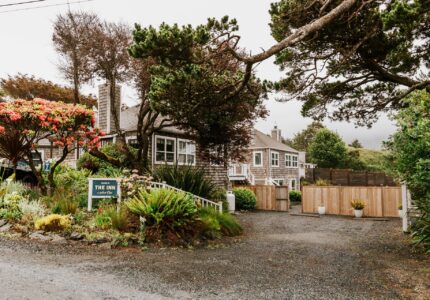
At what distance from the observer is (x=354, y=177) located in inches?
1193

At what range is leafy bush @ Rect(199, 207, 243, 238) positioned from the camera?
921 centimetres

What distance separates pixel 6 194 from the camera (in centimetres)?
988

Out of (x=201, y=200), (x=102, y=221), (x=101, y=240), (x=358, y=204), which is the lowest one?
(x=358, y=204)

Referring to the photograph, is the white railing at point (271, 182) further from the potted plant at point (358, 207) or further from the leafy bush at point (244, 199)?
the potted plant at point (358, 207)

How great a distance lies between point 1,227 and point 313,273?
7618 millimetres

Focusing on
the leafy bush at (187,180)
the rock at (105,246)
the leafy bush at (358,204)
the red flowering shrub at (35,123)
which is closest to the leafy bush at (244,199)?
the leafy bush at (358,204)

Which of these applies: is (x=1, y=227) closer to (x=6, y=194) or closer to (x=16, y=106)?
(x=6, y=194)

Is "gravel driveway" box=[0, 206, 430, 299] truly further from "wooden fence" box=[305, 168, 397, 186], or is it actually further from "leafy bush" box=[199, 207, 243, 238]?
"wooden fence" box=[305, 168, 397, 186]

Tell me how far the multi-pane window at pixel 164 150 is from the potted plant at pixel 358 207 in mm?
10159

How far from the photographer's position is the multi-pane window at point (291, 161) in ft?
112

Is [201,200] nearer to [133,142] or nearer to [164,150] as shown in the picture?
[164,150]

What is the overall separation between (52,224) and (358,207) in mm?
14949

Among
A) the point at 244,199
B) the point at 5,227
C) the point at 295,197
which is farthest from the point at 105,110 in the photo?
the point at 295,197

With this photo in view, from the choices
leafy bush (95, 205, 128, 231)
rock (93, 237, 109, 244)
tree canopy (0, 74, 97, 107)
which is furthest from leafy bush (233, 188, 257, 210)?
tree canopy (0, 74, 97, 107)
